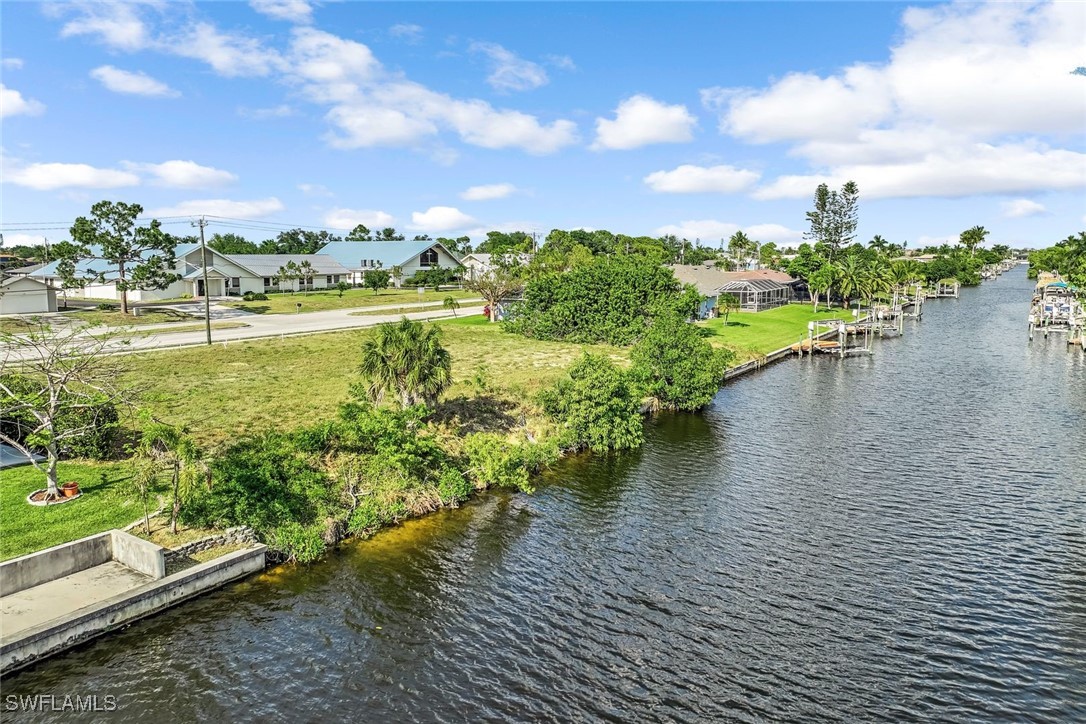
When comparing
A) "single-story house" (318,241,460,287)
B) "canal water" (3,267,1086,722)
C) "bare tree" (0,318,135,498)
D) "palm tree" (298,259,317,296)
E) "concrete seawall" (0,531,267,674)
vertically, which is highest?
"single-story house" (318,241,460,287)

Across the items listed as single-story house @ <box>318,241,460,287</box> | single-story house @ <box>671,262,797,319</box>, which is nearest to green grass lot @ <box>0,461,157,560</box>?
single-story house @ <box>671,262,797,319</box>

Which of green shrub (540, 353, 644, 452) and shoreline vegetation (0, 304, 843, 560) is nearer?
shoreline vegetation (0, 304, 843, 560)

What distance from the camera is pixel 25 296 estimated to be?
7000cm

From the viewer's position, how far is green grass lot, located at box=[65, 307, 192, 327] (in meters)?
64.2

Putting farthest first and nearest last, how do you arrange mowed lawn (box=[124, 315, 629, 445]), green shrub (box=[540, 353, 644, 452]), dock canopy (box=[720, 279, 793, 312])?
dock canopy (box=[720, 279, 793, 312]), green shrub (box=[540, 353, 644, 452]), mowed lawn (box=[124, 315, 629, 445])

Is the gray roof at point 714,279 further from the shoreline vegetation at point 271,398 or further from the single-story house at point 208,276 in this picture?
the single-story house at point 208,276

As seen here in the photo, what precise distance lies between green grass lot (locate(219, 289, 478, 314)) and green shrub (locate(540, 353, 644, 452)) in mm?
52095

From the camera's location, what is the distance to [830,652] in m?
18.0

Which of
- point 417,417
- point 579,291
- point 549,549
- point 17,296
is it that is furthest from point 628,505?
point 17,296

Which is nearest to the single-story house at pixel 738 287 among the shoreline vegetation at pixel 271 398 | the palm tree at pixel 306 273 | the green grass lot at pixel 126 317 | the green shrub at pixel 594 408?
the shoreline vegetation at pixel 271 398

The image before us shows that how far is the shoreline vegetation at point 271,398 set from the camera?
22.4 metres

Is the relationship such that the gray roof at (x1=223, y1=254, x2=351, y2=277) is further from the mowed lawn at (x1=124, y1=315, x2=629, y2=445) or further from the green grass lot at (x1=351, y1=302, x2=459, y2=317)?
the mowed lawn at (x1=124, y1=315, x2=629, y2=445)

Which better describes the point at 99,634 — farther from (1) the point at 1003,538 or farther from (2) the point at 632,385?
(1) the point at 1003,538

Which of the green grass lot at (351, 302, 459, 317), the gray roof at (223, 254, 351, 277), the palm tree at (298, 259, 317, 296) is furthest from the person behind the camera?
the palm tree at (298, 259, 317, 296)
